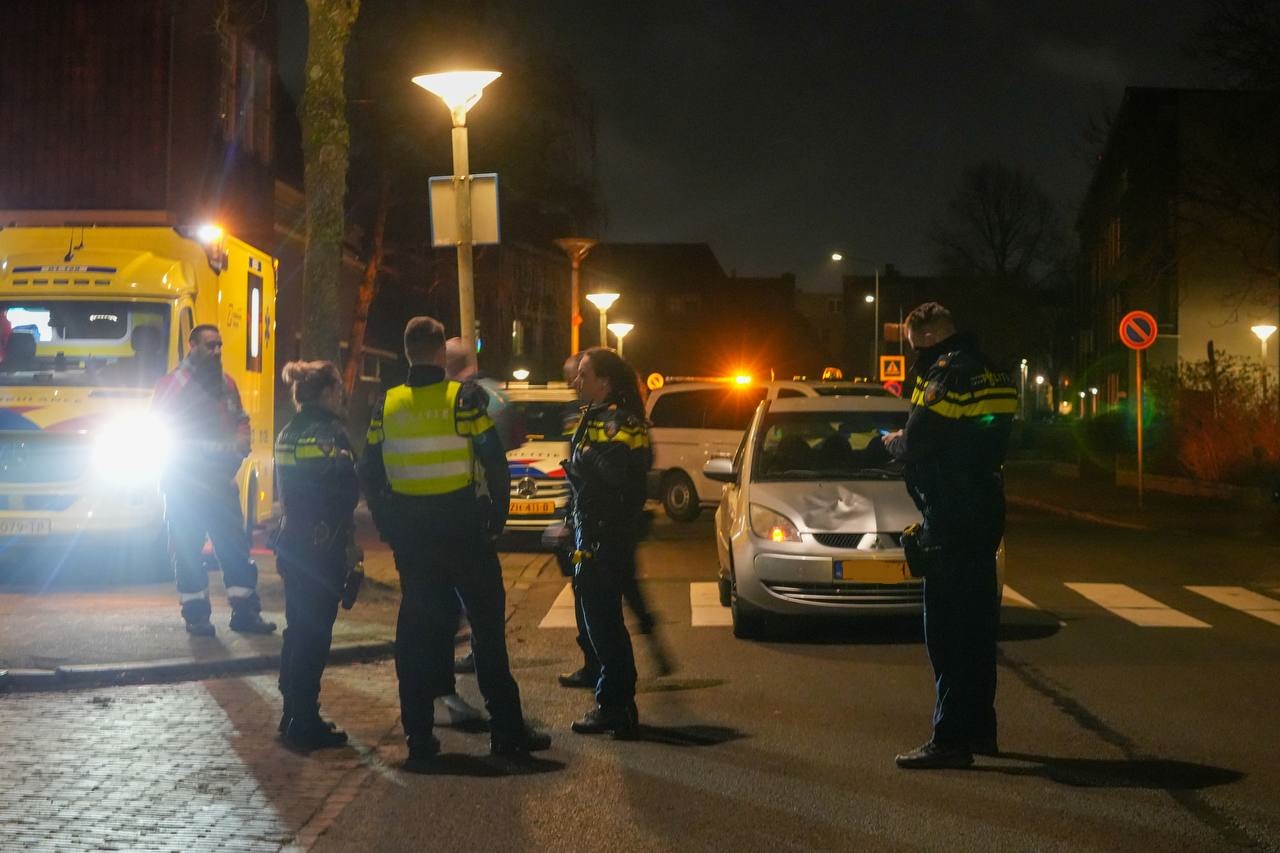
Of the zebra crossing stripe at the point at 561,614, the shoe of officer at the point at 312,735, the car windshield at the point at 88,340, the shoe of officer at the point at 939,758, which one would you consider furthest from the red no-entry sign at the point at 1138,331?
the shoe of officer at the point at 312,735

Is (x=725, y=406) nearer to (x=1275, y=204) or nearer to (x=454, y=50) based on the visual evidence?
(x=454, y=50)

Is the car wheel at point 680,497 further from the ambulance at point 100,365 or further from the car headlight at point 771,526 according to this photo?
the car headlight at point 771,526

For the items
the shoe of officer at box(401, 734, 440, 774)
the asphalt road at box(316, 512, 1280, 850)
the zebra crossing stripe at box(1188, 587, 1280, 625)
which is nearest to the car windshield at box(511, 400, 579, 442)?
the asphalt road at box(316, 512, 1280, 850)

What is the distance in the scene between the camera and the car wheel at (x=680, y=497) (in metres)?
22.6

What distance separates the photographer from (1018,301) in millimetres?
79000

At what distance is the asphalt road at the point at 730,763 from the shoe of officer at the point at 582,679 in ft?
0.62

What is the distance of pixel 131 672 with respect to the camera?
953 cm

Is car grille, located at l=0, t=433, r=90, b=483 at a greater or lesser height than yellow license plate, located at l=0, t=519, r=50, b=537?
greater

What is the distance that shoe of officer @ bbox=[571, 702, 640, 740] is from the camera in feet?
25.8

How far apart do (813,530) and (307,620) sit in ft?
13.2

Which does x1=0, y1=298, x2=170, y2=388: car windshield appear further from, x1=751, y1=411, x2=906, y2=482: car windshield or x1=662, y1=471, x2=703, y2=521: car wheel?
x1=662, y1=471, x2=703, y2=521: car wheel

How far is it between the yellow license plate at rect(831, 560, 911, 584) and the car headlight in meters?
0.36

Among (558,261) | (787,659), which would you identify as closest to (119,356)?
(787,659)

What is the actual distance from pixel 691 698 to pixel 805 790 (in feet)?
7.55
